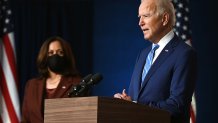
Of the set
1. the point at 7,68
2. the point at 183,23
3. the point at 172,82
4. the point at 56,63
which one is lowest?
the point at 7,68

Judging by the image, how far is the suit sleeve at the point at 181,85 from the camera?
8.21 ft

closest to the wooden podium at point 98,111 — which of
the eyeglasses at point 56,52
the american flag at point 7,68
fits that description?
the eyeglasses at point 56,52

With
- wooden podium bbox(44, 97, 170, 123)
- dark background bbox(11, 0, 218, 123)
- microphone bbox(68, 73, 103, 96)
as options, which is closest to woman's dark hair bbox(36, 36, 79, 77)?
dark background bbox(11, 0, 218, 123)

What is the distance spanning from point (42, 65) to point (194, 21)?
1.94m

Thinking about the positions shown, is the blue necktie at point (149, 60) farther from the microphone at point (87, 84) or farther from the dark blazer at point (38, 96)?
the dark blazer at point (38, 96)

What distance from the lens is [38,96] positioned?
434 centimetres

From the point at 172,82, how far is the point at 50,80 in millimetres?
2053

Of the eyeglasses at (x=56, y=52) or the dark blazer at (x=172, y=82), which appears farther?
the eyeglasses at (x=56, y=52)

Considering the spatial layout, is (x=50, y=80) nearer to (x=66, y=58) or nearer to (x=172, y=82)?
(x=66, y=58)

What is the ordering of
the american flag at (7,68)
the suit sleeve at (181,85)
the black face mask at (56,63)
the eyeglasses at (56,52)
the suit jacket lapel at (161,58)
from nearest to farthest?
the suit sleeve at (181,85)
the suit jacket lapel at (161,58)
the black face mask at (56,63)
the eyeglasses at (56,52)
the american flag at (7,68)

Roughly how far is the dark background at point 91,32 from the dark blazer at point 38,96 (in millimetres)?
1666

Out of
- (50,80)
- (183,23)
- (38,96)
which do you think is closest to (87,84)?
(38,96)

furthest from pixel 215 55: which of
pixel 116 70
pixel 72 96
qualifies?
pixel 72 96

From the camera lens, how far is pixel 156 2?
112 inches
